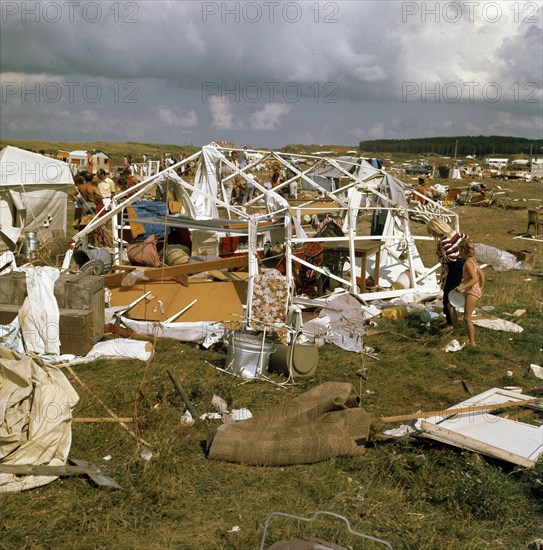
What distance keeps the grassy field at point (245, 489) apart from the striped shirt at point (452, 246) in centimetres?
248

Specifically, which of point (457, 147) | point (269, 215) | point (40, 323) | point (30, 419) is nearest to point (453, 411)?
point (30, 419)

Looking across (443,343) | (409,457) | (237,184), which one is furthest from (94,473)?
(237,184)

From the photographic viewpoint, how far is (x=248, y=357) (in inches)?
293

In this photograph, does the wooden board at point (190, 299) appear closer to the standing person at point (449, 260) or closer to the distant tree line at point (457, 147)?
the standing person at point (449, 260)

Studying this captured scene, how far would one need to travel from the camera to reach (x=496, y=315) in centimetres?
1082

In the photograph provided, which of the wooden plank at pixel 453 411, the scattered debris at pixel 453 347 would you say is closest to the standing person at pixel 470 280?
the scattered debris at pixel 453 347

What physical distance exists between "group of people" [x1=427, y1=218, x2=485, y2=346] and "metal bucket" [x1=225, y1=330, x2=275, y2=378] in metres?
3.08

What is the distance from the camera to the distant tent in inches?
568

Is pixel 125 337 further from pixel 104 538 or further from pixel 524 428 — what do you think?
pixel 524 428

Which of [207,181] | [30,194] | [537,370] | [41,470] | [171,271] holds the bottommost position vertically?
[537,370]

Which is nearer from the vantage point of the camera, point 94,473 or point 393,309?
point 94,473

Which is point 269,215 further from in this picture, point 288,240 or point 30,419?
point 30,419

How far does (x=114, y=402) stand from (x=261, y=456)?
2048 millimetres

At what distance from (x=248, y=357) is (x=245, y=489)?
2.58m
